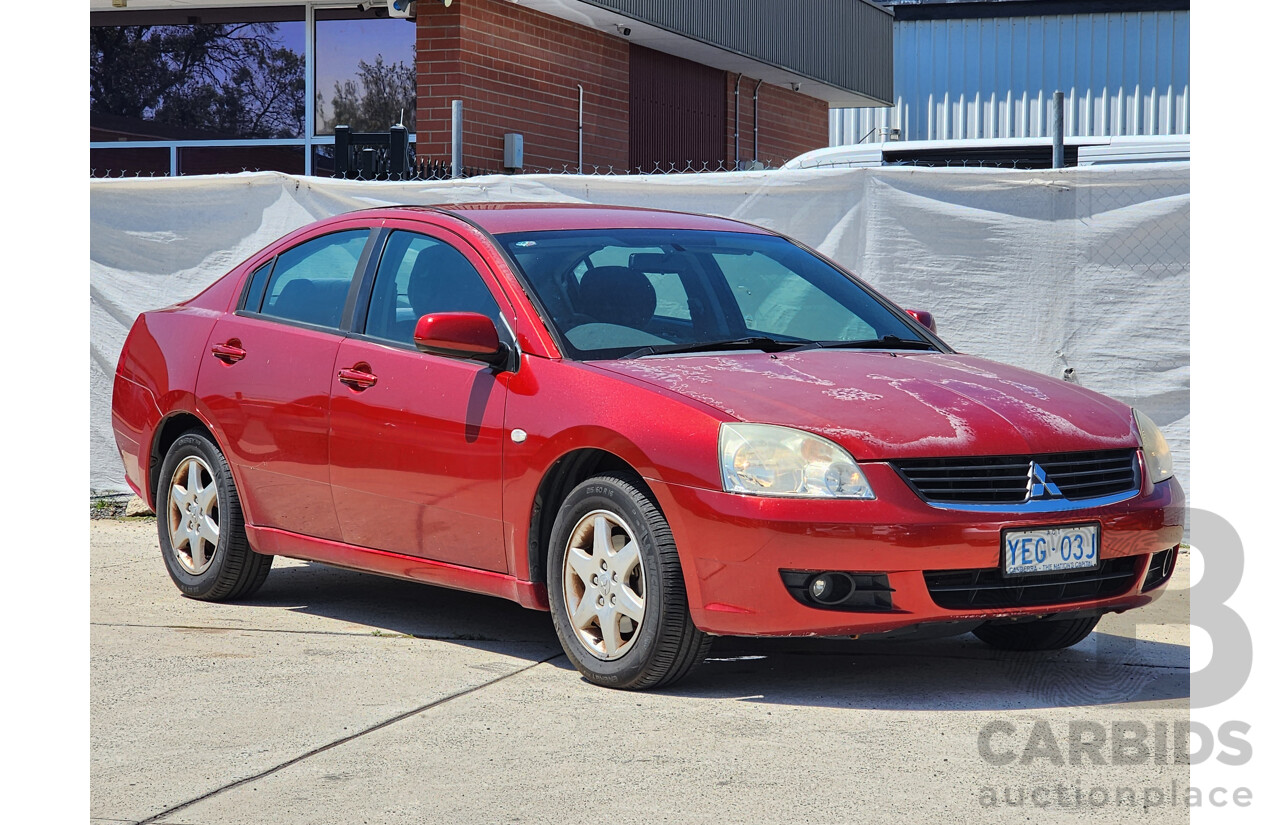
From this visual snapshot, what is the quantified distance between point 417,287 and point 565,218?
2.14 feet

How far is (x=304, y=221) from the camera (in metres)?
10.2

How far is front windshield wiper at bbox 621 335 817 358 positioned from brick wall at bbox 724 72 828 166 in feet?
49.0

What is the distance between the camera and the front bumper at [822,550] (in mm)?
5023

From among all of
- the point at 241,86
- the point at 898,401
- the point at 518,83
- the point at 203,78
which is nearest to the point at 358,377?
the point at 898,401

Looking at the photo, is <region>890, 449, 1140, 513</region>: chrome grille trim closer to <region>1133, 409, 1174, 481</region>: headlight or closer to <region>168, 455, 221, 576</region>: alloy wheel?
<region>1133, 409, 1174, 481</region>: headlight

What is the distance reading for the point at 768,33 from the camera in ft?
64.2

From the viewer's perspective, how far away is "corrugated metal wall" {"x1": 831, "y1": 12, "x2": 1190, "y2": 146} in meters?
27.1

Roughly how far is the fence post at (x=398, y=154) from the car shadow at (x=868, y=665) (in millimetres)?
5043

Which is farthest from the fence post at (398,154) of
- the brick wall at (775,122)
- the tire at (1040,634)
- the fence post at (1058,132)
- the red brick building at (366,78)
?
the brick wall at (775,122)

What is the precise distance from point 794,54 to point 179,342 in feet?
46.6

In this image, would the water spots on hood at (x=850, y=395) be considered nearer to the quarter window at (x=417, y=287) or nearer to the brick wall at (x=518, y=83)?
the quarter window at (x=417, y=287)

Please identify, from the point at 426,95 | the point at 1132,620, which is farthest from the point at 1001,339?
the point at 426,95

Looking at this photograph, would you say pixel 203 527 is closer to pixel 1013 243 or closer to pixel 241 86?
pixel 1013 243

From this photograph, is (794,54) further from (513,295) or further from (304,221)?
(513,295)
